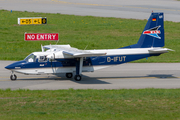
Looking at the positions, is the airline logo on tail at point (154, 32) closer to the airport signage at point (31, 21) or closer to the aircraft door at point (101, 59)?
the aircraft door at point (101, 59)

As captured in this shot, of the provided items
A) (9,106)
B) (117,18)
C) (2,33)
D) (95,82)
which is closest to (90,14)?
(117,18)

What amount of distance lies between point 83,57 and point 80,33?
22.7 metres

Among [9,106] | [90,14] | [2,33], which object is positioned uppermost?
[90,14]

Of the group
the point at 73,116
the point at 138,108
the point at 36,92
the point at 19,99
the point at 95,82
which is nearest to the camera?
the point at 73,116

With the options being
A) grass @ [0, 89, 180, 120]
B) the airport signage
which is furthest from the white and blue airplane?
the airport signage

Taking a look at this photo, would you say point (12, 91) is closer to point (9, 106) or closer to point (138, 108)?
point (9, 106)

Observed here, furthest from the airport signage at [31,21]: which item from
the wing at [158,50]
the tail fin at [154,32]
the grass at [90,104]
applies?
the grass at [90,104]

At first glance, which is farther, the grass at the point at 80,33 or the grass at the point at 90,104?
the grass at the point at 80,33

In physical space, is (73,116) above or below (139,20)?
below

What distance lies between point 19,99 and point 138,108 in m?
6.36

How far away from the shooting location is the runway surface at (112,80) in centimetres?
2067

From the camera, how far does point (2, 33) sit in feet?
142

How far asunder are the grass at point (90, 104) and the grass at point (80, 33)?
47.6ft

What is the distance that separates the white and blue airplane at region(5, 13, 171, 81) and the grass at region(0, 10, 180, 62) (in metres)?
7.71
